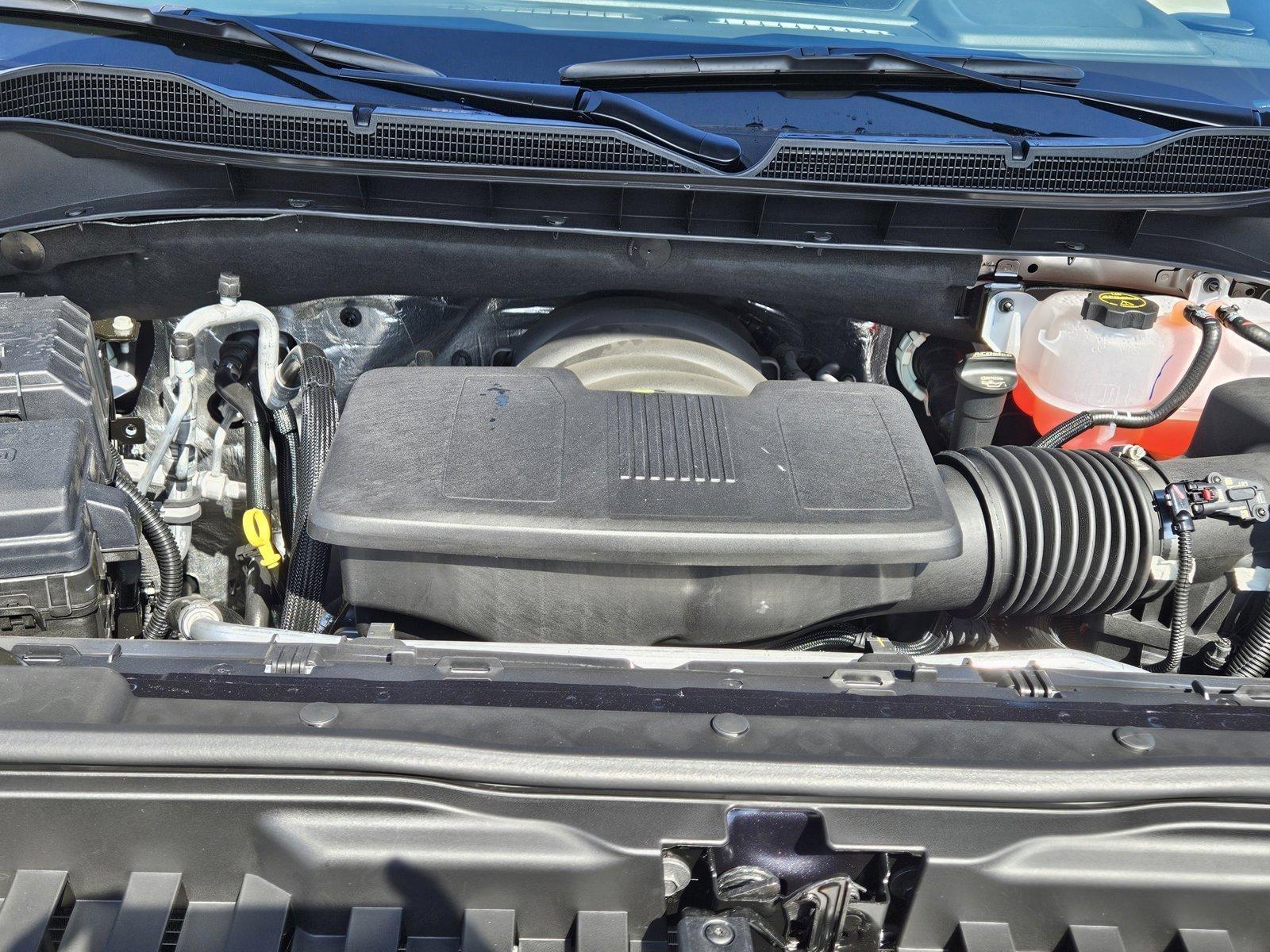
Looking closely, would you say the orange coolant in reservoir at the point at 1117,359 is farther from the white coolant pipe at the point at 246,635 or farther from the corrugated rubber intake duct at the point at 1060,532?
the white coolant pipe at the point at 246,635

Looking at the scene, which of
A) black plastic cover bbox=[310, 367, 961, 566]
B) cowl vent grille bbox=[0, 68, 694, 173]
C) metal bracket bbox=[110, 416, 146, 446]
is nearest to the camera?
black plastic cover bbox=[310, 367, 961, 566]

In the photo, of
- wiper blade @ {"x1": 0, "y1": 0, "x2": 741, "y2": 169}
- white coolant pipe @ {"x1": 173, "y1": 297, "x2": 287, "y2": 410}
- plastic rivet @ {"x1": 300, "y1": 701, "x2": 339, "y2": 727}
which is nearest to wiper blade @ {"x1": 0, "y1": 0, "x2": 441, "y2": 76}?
wiper blade @ {"x1": 0, "y1": 0, "x2": 741, "y2": 169}

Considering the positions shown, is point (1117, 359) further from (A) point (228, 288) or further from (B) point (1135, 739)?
(A) point (228, 288)

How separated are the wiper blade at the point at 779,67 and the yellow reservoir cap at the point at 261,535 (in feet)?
2.86

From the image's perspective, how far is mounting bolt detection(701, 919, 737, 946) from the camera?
2.74 ft

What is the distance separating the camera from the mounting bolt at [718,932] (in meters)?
0.83

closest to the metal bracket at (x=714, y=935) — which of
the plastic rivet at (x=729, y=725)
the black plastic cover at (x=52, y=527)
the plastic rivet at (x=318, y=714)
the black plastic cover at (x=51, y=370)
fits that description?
the plastic rivet at (x=729, y=725)

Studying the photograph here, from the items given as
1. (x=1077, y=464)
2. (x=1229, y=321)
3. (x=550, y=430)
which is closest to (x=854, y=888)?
(x=550, y=430)

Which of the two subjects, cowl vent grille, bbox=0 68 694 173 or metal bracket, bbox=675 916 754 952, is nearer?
metal bracket, bbox=675 916 754 952

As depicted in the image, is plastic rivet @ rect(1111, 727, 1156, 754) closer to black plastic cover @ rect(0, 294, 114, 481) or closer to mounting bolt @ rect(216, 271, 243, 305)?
black plastic cover @ rect(0, 294, 114, 481)

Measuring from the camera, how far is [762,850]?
92 centimetres

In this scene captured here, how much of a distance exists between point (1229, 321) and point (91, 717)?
1.77 metres

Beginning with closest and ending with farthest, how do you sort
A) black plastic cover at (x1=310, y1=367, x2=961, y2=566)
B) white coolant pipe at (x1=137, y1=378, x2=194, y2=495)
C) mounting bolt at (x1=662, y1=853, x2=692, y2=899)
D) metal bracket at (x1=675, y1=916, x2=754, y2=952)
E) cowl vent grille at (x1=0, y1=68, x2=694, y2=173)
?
1. metal bracket at (x1=675, y1=916, x2=754, y2=952)
2. mounting bolt at (x1=662, y1=853, x2=692, y2=899)
3. black plastic cover at (x1=310, y1=367, x2=961, y2=566)
4. cowl vent grille at (x1=0, y1=68, x2=694, y2=173)
5. white coolant pipe at (x1=137, y1=378, x2=194, y2=495)

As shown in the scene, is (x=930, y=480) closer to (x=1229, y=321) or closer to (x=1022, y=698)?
(x=1022, y=698)
